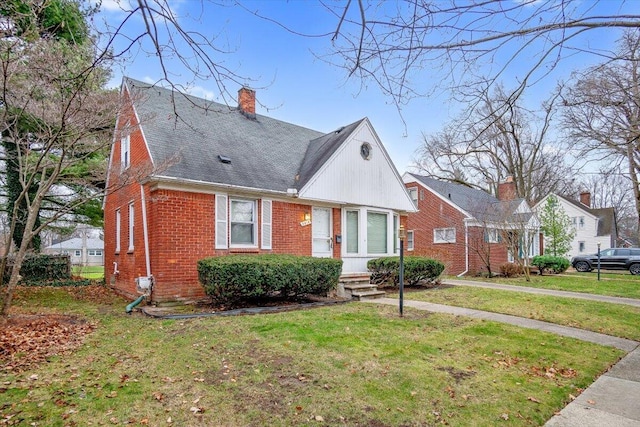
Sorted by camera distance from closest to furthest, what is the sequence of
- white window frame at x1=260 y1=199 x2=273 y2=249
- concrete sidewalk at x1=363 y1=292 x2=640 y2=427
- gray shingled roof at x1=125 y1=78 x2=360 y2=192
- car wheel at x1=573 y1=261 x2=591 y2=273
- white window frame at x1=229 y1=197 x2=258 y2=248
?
concrete sidewalk at x1=363 y1=292 x2=640 y2=427 → gray shingled roof at x1=125 y1=78 x2=360 y2=192 → white window frame at x1=229 y1=197 x2=258 y2=248 → white window frame at x1=260 y1=199 x2=273 y2=249 → car wheel at x1=573 y1=261 x2=591 y2=273

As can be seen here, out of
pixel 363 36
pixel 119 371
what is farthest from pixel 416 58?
pixel 119 371

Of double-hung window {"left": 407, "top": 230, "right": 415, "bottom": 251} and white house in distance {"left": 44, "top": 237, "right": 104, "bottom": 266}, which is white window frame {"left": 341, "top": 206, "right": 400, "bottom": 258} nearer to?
double-hung window {"left": 407, "top": 230, "right": 415, "bottom": 251}

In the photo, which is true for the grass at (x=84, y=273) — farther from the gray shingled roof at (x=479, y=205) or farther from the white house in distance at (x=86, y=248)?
the white house in distance at (x=86, y=248)

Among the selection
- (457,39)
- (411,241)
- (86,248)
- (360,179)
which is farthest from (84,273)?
(86,248)

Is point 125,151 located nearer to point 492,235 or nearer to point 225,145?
point 225,145

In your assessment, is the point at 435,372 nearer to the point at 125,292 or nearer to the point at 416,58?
the point at 416,58

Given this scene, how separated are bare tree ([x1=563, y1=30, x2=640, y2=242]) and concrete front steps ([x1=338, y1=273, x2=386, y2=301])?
615 cm

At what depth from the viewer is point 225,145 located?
11.3 m

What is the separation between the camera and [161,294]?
8.80m

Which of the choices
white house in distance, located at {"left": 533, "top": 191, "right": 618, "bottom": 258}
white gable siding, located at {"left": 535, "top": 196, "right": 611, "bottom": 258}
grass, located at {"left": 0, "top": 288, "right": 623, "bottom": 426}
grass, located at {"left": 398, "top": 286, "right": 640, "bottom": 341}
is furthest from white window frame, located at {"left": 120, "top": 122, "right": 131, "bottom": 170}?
white gable siding, located at {"left": 535, "top": 196, "right": 611, "bottom": 258}

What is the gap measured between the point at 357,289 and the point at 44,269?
41.5ft

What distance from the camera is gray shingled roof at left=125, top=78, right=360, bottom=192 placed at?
9508 mm

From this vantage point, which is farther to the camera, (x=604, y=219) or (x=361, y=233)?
(x=604, y=219)

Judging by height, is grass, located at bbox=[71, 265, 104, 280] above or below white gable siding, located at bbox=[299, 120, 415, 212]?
below
